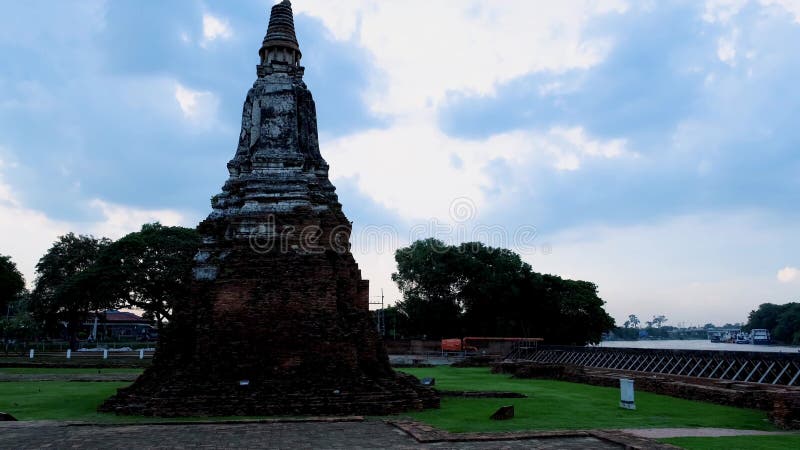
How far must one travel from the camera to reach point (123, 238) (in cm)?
3969

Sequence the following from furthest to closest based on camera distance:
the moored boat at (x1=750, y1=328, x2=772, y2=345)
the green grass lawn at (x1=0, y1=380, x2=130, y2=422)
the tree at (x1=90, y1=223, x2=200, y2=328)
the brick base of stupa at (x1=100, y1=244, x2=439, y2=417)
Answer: the moored boat at (x1=750, y1=328, x2=772, y2=345) < the tree at (x1=90, y1=223, x2=200, y2=328) < the green grass lawn at (x1=0, y1=380, x2=130, y2=422) < the brick base of stupa at (x1=100, y1=244, x2=439, y2=417)

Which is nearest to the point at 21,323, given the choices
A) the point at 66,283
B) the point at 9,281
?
the point at 9,281

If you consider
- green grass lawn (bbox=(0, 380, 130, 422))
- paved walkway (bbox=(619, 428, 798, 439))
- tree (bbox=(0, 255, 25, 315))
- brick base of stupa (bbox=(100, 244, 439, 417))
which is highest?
tree (bbox=(0, 255, 25, 315))

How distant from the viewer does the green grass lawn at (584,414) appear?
38.2 feet

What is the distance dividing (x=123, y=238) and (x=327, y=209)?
2865cm

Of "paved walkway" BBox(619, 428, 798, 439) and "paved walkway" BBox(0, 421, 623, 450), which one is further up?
"paved walkway" BBox(0, 421, 623, 450)

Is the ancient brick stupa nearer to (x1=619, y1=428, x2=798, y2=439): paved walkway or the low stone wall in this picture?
(x1=619, y1=428, x2=798, y2=439): paved walkway

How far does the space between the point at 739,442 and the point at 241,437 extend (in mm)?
7420

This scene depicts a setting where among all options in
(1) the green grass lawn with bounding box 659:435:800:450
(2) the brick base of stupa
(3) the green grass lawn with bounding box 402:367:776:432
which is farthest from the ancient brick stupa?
(1) the green grass lawn with bounding box 659:435:800:450

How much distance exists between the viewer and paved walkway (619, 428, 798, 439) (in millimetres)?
10430

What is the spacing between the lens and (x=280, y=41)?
56.3ft

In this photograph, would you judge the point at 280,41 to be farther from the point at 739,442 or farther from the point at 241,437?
the point at 739,442

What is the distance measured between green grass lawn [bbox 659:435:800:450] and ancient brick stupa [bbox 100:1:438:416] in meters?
5.43

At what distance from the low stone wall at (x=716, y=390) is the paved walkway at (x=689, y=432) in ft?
2.41
